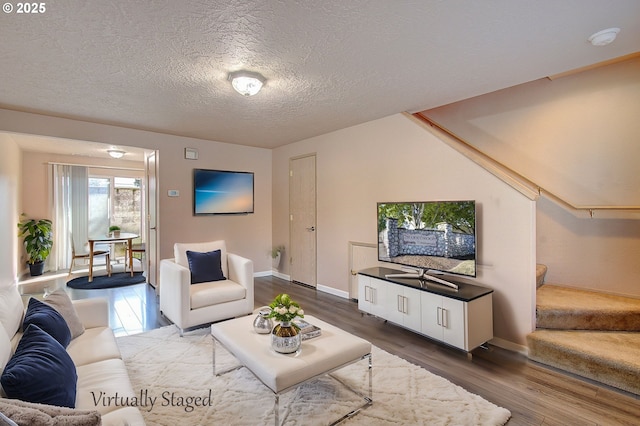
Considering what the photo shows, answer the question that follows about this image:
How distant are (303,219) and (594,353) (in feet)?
12.6

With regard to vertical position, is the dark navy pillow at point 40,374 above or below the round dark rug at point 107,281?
above

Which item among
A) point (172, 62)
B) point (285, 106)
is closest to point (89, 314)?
A: point (172, 62)

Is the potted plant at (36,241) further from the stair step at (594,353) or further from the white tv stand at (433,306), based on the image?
the stair step at (594,353)

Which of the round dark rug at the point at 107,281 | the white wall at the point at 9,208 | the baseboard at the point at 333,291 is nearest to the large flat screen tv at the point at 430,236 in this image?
the baseboard at the point at 333,291

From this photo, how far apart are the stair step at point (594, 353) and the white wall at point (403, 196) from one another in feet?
0.60

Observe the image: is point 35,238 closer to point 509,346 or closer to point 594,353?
point 509,346

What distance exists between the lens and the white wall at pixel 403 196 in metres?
2.77

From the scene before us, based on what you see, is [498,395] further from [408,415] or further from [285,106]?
[285,106]

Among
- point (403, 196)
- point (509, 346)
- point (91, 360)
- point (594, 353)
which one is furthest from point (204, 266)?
point (594, 353)

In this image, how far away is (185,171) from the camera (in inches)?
192

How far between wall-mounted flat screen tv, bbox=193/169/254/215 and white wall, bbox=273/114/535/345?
561mm

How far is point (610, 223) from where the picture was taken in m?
3.17

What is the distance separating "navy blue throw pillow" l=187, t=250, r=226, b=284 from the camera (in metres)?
3.50

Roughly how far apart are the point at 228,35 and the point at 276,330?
1950 millimetres
